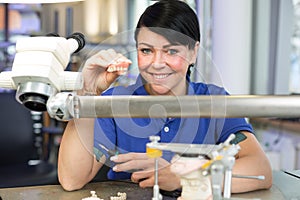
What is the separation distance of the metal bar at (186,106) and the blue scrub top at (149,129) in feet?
0.24

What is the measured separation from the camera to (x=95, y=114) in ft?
2.09

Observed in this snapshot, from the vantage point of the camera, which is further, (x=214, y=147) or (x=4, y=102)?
(x=4, y=102)

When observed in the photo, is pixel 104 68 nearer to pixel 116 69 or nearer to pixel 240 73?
pixel 116 69

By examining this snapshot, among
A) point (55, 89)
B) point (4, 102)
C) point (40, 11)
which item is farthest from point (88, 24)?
point (55, 89)

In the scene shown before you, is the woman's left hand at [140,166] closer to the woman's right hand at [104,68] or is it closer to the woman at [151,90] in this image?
the woman at [151,90]

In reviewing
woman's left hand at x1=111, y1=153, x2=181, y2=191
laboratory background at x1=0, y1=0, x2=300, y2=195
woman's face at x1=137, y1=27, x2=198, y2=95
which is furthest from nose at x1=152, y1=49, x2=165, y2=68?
laboratory background at x1=0, y1=0, x2=300, y2=195

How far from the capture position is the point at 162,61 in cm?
79

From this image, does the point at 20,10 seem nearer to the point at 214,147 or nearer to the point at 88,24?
the point at 88,24

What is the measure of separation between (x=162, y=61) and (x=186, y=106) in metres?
0.18

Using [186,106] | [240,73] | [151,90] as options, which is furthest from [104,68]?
[240,73]

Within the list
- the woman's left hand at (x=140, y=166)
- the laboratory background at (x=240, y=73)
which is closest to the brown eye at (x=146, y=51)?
the woman's left hand at (x=140, y=166)

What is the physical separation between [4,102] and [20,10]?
216 centimetres

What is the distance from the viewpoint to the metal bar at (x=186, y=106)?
626 millimetres

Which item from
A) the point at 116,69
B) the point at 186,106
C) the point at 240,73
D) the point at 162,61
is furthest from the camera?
the point at 240,73
